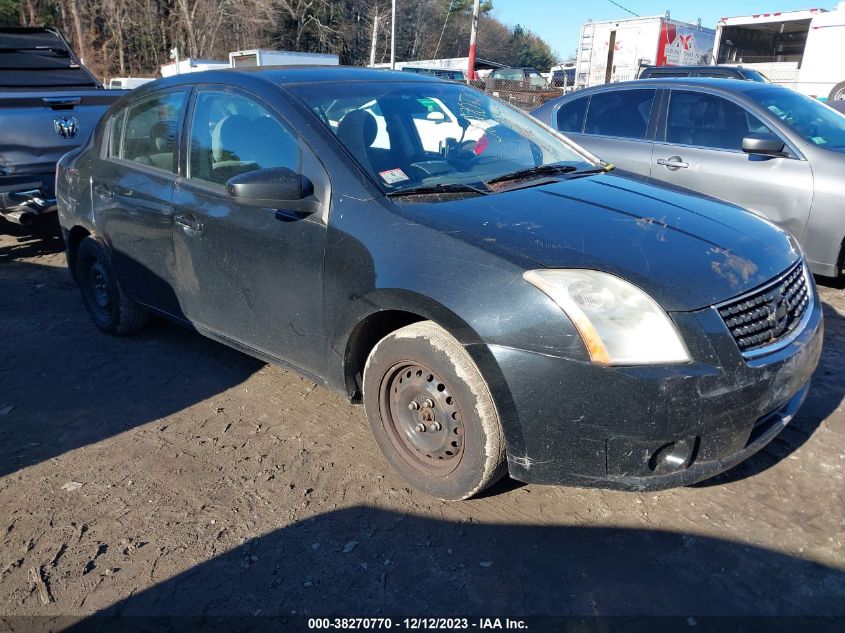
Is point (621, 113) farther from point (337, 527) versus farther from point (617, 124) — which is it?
point (337, 527)

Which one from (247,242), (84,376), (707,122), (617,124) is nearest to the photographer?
(247,242)

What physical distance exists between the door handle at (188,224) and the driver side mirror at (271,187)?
0.65 meters

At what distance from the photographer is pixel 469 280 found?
2.53 meters

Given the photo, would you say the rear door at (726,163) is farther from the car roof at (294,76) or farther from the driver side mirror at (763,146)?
the car roof at (294,76)

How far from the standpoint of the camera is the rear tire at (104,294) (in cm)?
455

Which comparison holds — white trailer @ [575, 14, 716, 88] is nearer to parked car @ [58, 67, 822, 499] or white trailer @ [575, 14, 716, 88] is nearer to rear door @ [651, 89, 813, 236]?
rear door @ [651, 89, 813, 236]

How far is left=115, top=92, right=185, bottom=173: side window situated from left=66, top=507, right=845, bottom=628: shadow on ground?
2302 mm

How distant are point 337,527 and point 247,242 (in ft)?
4.69

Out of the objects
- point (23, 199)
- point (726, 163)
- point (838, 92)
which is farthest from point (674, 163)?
point (838, 92)

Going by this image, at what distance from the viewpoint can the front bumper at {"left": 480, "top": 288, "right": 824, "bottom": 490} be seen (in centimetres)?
233

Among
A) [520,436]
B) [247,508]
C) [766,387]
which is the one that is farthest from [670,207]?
[247,508]

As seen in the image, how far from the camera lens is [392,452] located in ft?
9.92

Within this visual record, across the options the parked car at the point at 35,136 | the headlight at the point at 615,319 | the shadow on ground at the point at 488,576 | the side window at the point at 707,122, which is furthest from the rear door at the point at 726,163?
the parked car at the point at 35,136

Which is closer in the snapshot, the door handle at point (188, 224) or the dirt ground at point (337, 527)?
the dirt ground at point (337, 527)
